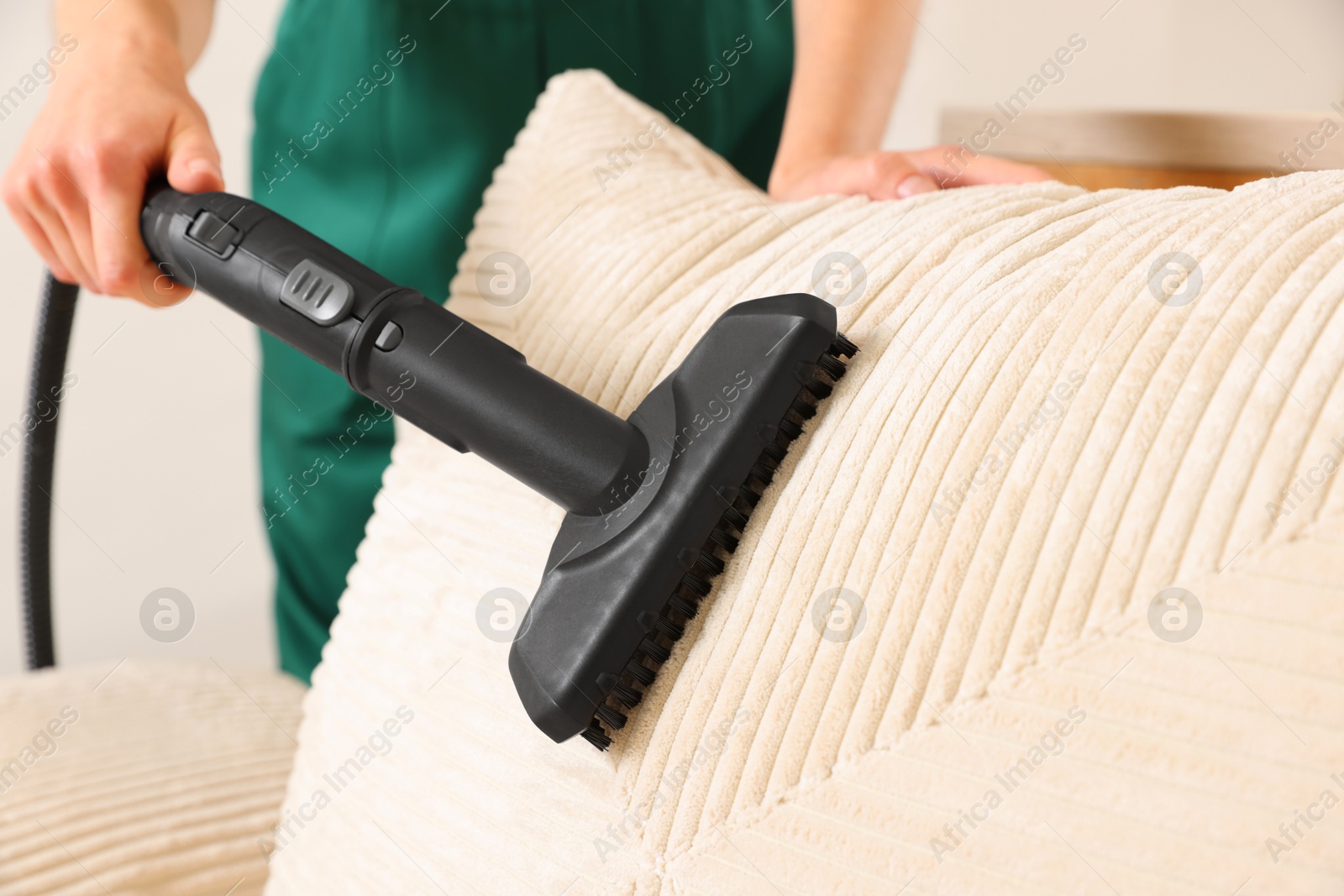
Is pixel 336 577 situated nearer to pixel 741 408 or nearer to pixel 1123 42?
pixel 741 408

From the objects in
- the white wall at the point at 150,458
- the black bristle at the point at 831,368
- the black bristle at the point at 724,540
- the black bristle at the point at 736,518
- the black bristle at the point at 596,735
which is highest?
the black bristle at the point at 831,368

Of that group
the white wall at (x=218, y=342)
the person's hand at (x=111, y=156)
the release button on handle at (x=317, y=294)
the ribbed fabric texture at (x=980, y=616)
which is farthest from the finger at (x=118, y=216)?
the white wall at (x=218, y=342)

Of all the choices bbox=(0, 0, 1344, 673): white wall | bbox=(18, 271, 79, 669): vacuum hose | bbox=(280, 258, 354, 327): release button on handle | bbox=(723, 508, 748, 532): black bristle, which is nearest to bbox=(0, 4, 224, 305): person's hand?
bbox=(280, 258, 354, 327): release button on handle

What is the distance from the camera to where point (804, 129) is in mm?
702

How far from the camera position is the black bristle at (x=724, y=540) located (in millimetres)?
371

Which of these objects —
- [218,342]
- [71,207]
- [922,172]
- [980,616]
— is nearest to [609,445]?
[980,616]

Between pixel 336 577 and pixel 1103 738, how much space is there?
2.35ft

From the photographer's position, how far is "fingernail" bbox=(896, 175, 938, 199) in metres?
0.51

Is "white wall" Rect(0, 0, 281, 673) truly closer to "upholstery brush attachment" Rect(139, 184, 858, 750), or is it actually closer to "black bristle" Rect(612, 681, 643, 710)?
"upholstery brush attachment" Rect(139, 184, 858, 750)

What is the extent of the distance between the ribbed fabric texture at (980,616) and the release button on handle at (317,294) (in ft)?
0.36

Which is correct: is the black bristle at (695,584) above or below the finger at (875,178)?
below

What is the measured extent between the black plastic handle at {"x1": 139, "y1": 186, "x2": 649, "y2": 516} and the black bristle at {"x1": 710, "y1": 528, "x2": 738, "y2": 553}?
4 centimetres

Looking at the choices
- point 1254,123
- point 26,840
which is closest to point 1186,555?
point 1254,123

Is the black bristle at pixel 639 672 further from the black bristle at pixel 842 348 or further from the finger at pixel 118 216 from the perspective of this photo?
the finger at pixel 118 216
